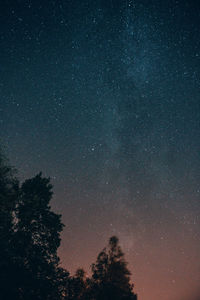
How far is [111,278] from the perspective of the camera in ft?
54.7

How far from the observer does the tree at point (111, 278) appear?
1603cm

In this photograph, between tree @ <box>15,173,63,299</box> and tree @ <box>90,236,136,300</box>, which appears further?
tree @ <box>90,236,136,300</box>

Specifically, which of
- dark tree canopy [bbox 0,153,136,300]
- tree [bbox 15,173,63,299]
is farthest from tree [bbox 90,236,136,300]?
tree [bbox 15,173,63,299]

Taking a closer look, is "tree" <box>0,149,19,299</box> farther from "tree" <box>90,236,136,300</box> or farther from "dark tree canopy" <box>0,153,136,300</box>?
"tree" <box>90,236,136,300</box>

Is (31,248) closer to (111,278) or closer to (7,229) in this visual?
(7,229)

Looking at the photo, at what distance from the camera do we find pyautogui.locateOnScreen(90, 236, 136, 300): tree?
16034 mm

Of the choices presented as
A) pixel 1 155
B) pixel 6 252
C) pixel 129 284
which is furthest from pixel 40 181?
pixel 129 284

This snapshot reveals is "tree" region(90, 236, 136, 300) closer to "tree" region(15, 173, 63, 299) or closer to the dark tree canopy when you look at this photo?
the dark tree canopy

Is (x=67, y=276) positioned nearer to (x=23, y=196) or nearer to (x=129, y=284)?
(x=23, y=196)

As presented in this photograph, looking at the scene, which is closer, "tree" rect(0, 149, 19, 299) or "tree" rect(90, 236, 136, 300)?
"tree" rect(0, 149, 19, 299)

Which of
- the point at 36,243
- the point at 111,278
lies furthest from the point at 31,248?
the point at 111,278

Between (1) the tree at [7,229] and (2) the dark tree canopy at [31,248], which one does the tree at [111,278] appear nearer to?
(2) the dark tree canopy at [31,248]

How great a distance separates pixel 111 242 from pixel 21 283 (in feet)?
32.0

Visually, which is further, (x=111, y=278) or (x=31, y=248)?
(x=111, y=278)
